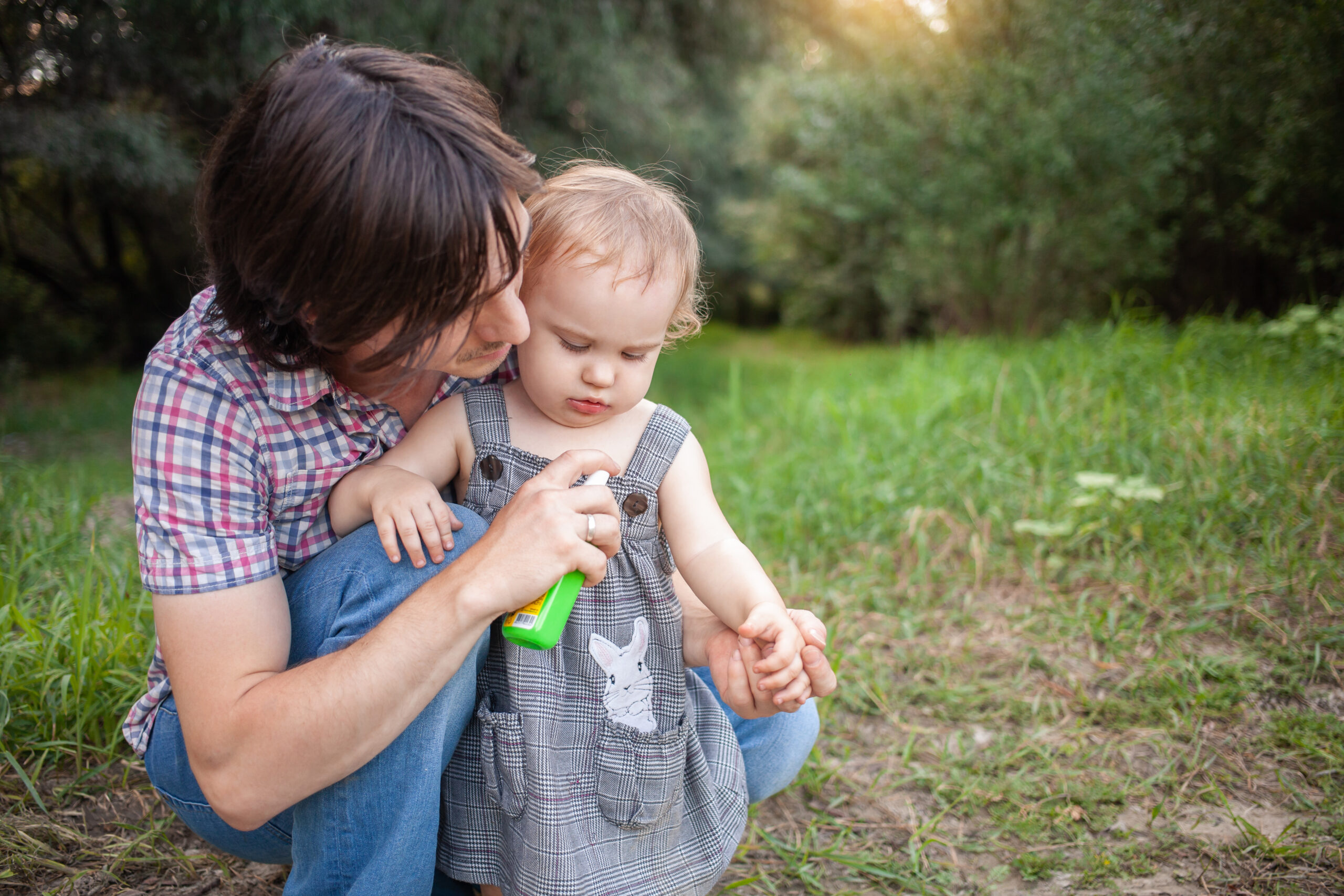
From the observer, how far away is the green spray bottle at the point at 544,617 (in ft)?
3.32

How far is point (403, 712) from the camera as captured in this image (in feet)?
3.23

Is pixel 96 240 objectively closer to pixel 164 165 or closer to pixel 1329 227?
pixel 164 165

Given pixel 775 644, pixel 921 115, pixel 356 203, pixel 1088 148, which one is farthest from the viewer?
pixel 921 115

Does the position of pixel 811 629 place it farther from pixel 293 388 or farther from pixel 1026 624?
pixel 1026 624

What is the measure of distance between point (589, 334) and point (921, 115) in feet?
15.2

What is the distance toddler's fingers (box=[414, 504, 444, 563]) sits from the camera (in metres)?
1.10

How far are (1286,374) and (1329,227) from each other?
1.24 m

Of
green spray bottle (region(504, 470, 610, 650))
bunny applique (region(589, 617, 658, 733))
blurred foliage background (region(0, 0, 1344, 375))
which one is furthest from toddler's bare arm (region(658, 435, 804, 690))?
blurred foliage background (region(0, 0, 1344, 375))

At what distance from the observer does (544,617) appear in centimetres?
102

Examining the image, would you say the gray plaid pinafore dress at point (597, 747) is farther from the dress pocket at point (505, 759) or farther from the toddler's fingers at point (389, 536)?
the toddler's fingers at point (389, 536)

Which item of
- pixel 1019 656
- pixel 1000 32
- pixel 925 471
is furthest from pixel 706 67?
pixel 1019 656

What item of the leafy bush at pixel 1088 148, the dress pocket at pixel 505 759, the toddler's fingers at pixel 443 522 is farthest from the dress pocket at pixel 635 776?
the leafy bush at pixel 1088 148

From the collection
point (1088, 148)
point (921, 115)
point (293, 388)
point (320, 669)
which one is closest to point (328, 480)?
point (293, 388)

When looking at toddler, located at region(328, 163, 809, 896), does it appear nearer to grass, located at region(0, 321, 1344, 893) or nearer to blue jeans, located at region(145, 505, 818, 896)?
blue jeans, located at region(145, 505, 818, 896)
